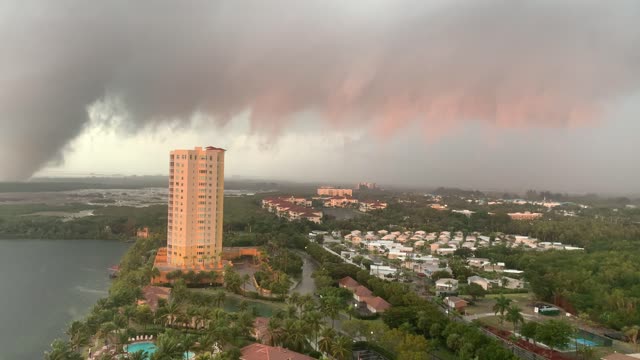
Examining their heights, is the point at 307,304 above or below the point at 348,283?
above

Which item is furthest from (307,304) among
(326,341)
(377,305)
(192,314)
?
(377,305)

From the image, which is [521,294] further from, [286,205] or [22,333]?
[286,205]

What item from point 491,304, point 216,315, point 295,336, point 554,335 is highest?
point 216,315

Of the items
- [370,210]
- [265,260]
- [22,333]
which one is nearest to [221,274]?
[265,260]

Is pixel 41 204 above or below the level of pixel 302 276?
above

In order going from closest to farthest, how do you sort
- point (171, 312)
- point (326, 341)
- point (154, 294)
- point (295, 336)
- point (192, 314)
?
point (326, 341) → point (295, 336) → point (192, 314) → point (171, 312) → point (154, 294)

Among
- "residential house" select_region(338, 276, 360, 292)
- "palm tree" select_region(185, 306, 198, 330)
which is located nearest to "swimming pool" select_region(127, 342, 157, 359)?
"palm tree" select_region(185, 306, 198, 330)

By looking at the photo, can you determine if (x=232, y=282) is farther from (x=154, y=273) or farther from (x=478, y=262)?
(x=478, y=262)
